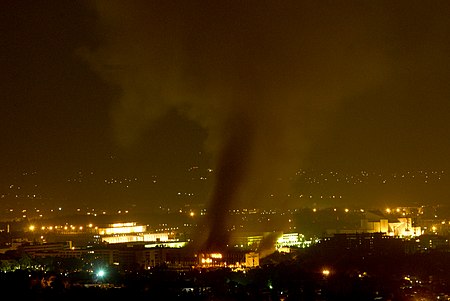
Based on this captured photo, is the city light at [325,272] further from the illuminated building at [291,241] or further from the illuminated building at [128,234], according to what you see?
the illuminated building at [128,234]

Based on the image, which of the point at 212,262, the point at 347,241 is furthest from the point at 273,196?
the point at 212,262

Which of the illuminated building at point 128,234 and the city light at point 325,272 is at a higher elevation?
the illuminated building at point 128,234

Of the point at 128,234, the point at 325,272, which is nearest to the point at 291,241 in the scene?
the point at 128,234

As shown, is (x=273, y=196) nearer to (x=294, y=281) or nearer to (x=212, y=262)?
(x=212, y=262)

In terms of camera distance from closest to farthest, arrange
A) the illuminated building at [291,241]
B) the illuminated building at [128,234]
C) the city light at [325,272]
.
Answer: the city light at [325,272]
the illuminated building at [291,241]
the illuminated building at [128,234]

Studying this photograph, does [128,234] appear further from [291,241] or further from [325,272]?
[325,272]

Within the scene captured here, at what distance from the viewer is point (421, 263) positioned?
1805 centimetres

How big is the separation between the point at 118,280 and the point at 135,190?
29.5m

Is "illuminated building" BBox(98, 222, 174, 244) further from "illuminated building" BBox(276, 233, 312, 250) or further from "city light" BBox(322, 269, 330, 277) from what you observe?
"city light" BBox(322, 269, 330, 277)

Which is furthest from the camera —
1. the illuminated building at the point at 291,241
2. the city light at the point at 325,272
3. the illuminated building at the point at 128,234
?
the illuminated building at the point at 128,234

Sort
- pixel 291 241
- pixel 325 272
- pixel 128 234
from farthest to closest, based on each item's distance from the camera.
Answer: pixel 128 234, pixel 291 241, pixel 325 272

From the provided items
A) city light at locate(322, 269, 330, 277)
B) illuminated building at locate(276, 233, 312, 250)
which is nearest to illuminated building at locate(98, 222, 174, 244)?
illuminated building at locate(276, 233, 312, 250)

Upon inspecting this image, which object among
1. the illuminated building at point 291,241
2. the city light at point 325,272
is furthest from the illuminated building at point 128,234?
the city light at point 325,272

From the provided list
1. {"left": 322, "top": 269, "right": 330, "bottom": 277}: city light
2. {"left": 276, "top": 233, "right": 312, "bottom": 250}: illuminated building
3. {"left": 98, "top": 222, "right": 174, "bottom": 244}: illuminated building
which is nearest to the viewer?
{"left": 322, "top": 269, "right": 330, "bottom": 277}: city light
